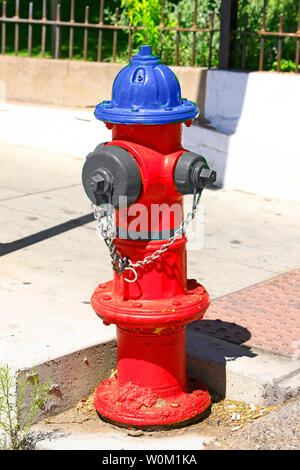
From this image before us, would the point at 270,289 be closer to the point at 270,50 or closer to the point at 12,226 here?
the point at 12,226

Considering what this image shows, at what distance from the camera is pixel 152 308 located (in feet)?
11.2

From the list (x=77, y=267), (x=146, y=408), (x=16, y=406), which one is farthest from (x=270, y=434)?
(x=77, y=267)

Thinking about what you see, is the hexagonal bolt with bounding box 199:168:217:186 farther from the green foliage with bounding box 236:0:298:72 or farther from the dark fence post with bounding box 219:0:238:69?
the green foliage with bounding box 236:0:298:72

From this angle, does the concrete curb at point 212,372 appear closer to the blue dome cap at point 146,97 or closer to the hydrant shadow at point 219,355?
the hydrant shadow at point 219,355

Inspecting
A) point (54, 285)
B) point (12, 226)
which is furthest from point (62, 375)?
point (12, 226)

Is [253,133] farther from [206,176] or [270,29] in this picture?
[206,176]

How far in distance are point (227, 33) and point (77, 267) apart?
362 cm

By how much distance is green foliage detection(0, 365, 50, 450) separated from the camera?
134 inches

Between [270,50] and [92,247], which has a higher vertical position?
[270,50]

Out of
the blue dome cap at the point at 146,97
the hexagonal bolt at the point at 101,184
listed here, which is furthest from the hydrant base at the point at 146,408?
the blue dome cap at the point at 146,97

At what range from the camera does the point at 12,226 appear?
20.7 ft

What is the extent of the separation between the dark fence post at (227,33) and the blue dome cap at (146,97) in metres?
4.73

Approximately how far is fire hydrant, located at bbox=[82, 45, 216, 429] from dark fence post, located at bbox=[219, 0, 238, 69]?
184 inches

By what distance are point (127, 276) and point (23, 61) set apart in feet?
21.5
